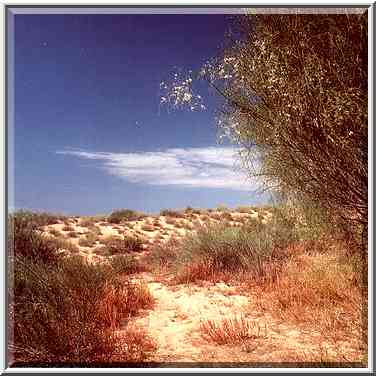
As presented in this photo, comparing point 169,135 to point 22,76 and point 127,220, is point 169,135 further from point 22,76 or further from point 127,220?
point 22,76

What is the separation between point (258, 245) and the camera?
4.48 meters

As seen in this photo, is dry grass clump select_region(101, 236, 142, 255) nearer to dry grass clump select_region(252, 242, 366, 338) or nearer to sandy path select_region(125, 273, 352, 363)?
sandy path select_region(125, 273, 352, 363)

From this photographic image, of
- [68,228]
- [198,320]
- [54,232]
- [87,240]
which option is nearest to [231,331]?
[198,320]

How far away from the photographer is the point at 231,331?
10.8 feet

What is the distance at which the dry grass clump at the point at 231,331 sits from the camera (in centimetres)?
328

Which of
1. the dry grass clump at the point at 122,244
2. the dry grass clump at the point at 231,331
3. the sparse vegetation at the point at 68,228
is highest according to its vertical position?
the sparse vegetation at the point at 68,228

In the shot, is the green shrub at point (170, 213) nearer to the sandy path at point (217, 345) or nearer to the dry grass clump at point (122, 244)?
the dry grass clump at point (122, 244)

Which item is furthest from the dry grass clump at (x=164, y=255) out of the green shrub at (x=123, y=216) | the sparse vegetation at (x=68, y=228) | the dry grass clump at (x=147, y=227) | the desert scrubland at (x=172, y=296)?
the sparse vegetation at (x=68, y=228)

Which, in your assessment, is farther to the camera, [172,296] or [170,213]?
[172,296]

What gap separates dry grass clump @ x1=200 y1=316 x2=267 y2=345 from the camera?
3.28 meters

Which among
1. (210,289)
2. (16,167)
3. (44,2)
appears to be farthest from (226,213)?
(44,2)

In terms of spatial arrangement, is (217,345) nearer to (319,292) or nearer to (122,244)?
(319,292)

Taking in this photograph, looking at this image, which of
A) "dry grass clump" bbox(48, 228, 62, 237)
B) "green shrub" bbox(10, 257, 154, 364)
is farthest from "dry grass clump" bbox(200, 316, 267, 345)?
"dry grass clump" bbox(48, 228, 62, 237)

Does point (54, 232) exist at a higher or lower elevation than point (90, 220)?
lower
